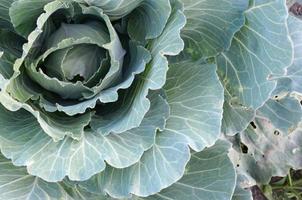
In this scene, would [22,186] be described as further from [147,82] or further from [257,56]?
[257,56]

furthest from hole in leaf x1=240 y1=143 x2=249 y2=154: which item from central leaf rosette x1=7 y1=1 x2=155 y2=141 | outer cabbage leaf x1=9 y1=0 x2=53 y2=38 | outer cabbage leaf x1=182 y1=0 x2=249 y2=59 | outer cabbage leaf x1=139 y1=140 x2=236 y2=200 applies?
outer cabbage leaf x1=9 y1=0 x2=53 y2=38

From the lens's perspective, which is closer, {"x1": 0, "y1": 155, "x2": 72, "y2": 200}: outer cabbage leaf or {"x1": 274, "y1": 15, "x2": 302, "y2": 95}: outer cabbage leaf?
{"x1": 0, "y1": 155, "x2": 72, "y2": 200}: outer cabbage leaf

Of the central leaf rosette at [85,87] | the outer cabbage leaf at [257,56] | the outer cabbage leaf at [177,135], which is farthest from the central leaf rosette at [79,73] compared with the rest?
the outer cabbage leaf at [257,56]

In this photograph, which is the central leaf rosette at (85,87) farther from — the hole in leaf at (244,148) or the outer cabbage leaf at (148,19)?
the hole in leaf at (244,148)

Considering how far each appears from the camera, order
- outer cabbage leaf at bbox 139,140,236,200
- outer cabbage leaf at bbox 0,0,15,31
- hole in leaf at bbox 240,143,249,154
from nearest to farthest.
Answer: outer cabbage leaf at bbox 0,0,15,31, outer cabbage leaf at bbox 139,140,236,200, hole in leaf at bbox 240,143,249,154

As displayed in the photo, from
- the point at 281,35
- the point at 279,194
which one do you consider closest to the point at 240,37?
the point at 281,35

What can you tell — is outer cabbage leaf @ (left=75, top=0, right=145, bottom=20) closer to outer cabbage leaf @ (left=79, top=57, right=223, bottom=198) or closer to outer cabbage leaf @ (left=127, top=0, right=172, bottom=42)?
outer cabbage leaf @ (left=127, top=0, right=172, bottom=42)
